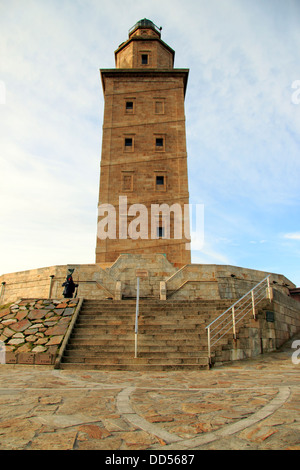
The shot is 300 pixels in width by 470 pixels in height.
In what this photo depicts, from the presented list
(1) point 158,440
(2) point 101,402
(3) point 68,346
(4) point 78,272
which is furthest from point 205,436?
(4) point 78,272

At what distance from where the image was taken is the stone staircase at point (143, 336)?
7676 mm

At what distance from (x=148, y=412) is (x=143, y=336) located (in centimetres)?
556

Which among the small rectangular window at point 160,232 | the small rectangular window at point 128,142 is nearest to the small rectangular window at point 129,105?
the small rectangular window at point 128,142

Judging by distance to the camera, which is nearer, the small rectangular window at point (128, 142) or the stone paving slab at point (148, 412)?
the stone paving slab at point (148, 412)

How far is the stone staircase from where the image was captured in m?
7.68

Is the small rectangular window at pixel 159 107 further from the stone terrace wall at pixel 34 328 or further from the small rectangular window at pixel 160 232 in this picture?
the stone terrace wall at pixel 34 328

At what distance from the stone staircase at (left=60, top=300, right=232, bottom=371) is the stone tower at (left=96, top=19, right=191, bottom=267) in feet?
31.7

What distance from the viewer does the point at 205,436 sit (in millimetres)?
2643

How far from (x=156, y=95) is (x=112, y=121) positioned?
172 inches

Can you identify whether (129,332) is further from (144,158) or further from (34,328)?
(144,158)

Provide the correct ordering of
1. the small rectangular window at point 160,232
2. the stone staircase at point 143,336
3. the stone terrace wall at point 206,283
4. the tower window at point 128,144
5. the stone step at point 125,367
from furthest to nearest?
1. the tower window at point 128,144
2. the small rectangular window at point 160,232
3. the stone terrace wall at point 206,283
4. the stone staircase at point 143,336
5. the stone step at point 125,367

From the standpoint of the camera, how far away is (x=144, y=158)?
23578 millimetres

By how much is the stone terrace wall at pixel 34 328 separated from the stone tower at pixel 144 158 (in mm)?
9636
